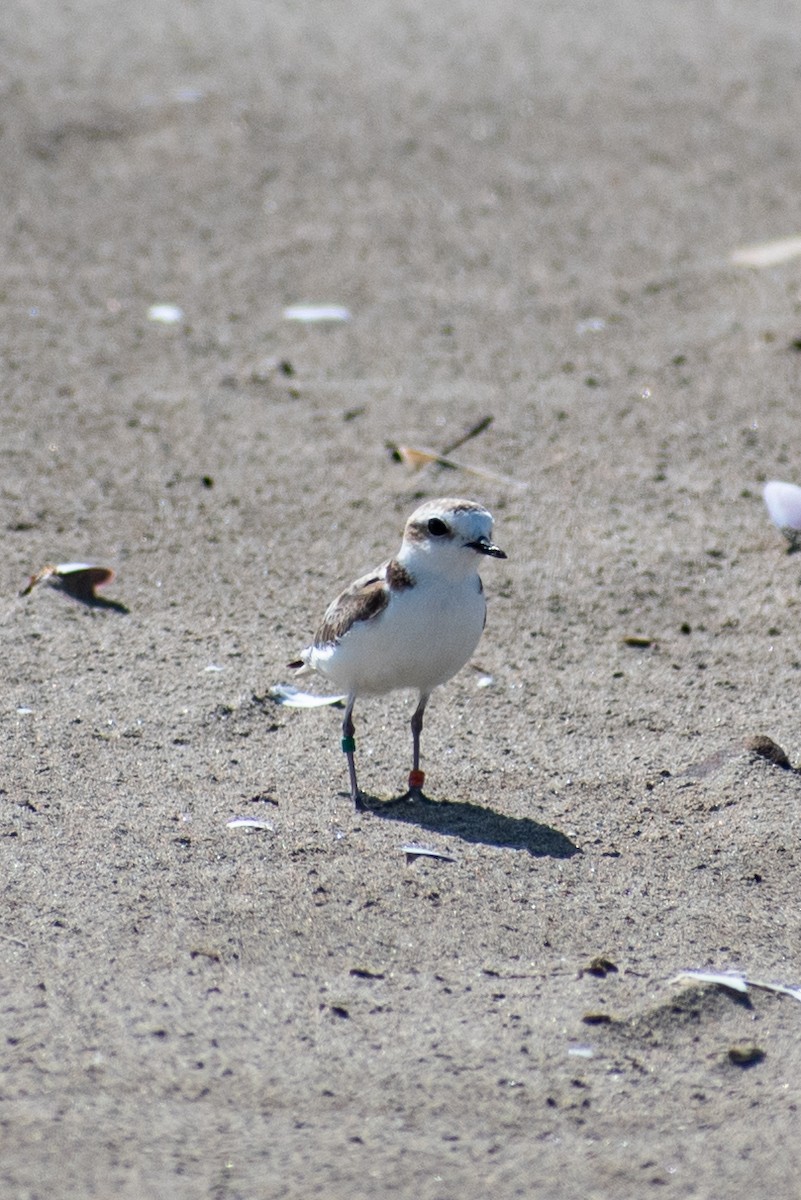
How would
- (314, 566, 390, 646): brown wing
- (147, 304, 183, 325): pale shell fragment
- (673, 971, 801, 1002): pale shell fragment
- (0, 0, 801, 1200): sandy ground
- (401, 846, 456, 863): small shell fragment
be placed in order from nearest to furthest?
(0, 0, 801, 1200): sandy ground → (673, 971, 801, 1002): pale shell fragment → (401, 846, 456, 863): small shell fragment → (314, 566, 390, 646): brown wing → (147, 304, 183, 325): pale shell fragment

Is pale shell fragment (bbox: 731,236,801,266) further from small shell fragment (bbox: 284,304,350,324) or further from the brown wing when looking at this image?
the brown wing

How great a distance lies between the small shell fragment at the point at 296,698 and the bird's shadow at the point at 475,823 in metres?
0.72

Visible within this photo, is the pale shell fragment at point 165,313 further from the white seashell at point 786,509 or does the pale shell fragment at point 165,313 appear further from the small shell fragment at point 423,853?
the small shell fragment at point 423,853

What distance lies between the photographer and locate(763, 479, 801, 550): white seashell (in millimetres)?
6828

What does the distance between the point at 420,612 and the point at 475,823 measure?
0.66m

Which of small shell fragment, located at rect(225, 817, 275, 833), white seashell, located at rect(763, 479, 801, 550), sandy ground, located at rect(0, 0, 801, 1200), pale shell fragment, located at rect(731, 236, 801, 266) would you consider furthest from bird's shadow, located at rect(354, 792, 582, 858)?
pale shell fragment, located at rect(731, 236, 801, 266)

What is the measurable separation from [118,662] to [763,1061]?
2.90m

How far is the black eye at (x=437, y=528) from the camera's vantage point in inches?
189

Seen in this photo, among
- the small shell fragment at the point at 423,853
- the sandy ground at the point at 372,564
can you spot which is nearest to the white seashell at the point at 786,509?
the sandy ground at the point at 372,564

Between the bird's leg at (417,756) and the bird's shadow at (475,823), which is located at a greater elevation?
the bird's leg at (417,756)

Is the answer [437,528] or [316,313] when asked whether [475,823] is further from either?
[316,313]

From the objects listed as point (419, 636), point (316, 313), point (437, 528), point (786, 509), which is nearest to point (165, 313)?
point (316, 313)

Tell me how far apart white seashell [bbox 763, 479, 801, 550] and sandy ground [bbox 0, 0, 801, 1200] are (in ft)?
0.29

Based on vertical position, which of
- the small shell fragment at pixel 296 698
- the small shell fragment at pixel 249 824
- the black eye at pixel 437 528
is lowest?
the small shell fragment at pixel 296 698
